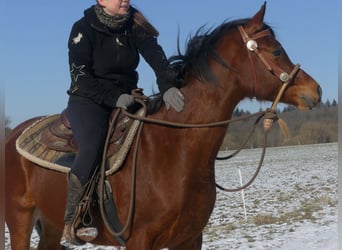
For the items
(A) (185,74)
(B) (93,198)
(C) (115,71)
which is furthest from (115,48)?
(B) (93,198)

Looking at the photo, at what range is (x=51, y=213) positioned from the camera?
4.15 metres

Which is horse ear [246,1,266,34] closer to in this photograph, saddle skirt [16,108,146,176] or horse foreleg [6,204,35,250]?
saddle skirt [16,108,146,176]

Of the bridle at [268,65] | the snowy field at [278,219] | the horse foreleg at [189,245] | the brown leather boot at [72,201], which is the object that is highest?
the bridle at [268,65]

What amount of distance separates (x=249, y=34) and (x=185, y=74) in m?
0.58

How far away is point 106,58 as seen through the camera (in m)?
3.69

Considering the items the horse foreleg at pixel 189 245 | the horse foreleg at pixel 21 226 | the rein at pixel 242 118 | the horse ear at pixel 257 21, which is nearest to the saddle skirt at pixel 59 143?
the rein at pixel 242 118

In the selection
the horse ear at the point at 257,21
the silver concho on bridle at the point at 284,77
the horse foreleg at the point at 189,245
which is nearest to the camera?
the silver concho on bridle at the point at 284,77

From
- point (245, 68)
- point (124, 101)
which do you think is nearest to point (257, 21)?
point (245, 68)

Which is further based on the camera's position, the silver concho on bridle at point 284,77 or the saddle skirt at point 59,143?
the saddle skirt at point 59,143

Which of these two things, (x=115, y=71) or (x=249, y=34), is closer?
(x=249, y=34)

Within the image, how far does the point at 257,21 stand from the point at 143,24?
3.30 feet

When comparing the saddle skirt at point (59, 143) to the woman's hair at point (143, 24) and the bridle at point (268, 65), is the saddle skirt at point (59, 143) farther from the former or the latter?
the bridle at point (268, 65)

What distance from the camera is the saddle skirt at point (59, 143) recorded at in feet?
11.7

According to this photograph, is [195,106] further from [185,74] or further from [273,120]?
[273,120]
